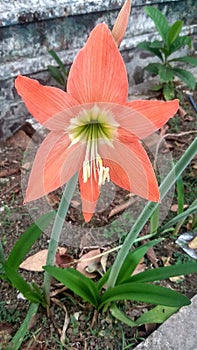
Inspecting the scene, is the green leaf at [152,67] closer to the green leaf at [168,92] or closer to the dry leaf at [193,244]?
the green leaf at [168,92]

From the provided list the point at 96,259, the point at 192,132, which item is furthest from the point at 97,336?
the point at 192,132

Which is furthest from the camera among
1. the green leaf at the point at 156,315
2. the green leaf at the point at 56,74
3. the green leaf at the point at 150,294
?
the green leaf at the point at 56,74

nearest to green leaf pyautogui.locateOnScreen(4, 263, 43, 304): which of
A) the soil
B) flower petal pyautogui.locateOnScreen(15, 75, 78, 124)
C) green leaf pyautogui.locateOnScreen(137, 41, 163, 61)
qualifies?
the soil

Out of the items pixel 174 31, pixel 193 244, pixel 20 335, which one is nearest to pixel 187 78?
pixel 174 31

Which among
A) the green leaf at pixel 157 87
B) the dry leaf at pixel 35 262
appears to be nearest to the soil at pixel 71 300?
the dry leaf at pixel 35 262

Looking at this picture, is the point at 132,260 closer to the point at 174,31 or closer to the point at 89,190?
the point at 89,190
